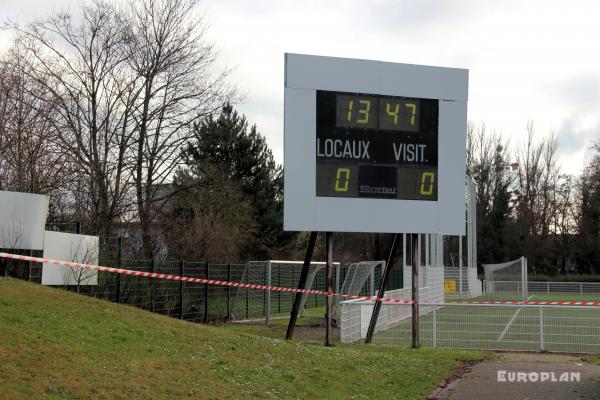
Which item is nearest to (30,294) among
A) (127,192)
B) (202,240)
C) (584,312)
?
(202,240)

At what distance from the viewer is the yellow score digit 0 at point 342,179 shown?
1559cm

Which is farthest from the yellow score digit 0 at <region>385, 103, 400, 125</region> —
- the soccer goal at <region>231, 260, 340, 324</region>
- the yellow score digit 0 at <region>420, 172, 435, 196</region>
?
the soccer goal at <region>231, 260, 340, 324</region>

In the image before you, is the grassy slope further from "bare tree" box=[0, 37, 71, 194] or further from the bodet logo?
"bare tree" box=[0, 37, 71, 194]

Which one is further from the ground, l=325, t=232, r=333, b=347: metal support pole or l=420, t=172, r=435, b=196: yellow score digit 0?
l=420, t=172, r=435, b=196: yellow score digit 0

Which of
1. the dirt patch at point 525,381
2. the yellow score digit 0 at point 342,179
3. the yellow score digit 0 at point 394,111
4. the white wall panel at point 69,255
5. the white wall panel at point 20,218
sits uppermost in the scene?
the yellow score digit 0 at point 394,111

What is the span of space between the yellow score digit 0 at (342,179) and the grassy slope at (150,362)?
3787 mm

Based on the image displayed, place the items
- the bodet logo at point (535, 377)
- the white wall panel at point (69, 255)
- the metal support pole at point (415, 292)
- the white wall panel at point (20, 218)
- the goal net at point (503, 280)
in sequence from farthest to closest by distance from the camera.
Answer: the goal net at point (503, 280) < the metal support pole at point (415, 292) < the white wall panel at point (69, 255) < the white wall panel at point (20, 218) < the bodet logo at point (535, 377)

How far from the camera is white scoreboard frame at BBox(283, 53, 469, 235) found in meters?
15.5

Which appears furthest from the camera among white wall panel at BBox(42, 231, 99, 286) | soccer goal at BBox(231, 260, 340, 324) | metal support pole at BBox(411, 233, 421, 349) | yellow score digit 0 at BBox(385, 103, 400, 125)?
soccer goal at BBox(231, 260, 340, 324)

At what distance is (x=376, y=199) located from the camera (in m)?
16.0

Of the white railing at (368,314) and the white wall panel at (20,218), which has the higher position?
the white wall panel at (20,218)

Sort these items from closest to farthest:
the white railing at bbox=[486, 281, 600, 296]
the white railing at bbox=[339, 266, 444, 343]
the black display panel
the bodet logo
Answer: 1. the bodet logo
2. the black display panel
3. the white railing at bbox=[339, 266, 444, 343]
4. the white railing at bbox=[486, 281, 600, 296]

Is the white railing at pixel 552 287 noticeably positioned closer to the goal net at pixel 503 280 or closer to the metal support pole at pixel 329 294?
the goal net at pixel 503 280

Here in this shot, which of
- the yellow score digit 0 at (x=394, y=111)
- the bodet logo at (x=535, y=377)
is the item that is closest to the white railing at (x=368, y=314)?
the yellow score digit 0 at (x=394, y=111)
